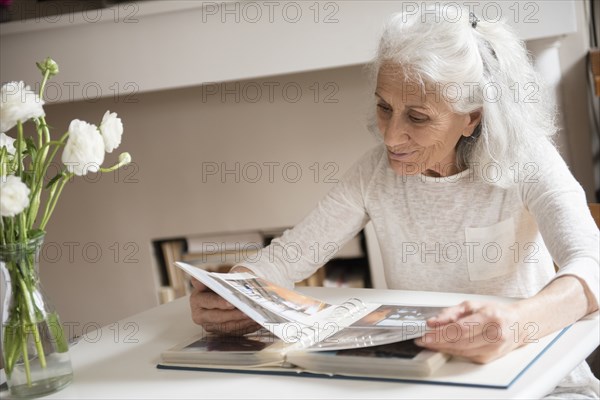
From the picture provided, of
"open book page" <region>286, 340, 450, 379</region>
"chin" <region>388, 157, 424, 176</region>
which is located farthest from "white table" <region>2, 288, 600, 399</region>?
"chin" <region>388, 157, 424, 176</region>

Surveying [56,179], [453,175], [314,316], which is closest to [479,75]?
[453,175]

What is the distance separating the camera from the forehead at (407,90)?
1.47 metres

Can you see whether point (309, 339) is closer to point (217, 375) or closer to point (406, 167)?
point (217, 375)

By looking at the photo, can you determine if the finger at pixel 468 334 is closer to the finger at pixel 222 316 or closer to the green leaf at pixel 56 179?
the finger at pixel 222 316

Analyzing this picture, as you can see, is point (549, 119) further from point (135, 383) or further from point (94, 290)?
point (94, 290)

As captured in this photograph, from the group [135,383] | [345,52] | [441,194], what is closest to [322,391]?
[135,383]

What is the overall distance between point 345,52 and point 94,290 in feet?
4.57

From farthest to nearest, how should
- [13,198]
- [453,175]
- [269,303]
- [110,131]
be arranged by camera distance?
1. [453,175]
2. [269,303]
3. [110,131]
4. [13,198]

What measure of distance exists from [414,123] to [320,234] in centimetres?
30

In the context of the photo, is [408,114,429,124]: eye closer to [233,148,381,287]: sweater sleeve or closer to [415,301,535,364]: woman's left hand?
[233,148,381,287]: sweater sleeve

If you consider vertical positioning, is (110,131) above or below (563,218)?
above

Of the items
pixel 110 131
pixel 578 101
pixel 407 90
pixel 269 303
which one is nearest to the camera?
pixel 110 131

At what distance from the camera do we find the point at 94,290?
293 cm

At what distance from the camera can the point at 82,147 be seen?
1.02 metres
